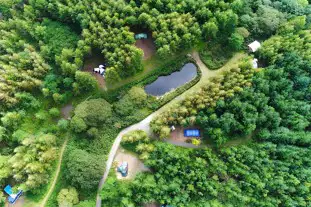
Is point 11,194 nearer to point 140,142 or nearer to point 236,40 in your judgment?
point 140,142

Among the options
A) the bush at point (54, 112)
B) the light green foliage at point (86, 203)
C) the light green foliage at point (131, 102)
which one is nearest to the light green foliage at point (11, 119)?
the bush at point (54, 112)

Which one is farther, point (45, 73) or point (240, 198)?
point (45, 73)

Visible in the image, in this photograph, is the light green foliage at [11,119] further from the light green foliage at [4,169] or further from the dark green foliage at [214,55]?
the dark green foliage at [214,55]

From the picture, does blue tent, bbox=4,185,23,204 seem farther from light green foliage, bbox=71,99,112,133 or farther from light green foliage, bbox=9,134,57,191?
light green foliage, bbox=71,99,112,133

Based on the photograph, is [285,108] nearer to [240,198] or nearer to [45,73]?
[240,198]

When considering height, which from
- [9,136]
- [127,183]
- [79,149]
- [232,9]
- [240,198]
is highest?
[232,9]

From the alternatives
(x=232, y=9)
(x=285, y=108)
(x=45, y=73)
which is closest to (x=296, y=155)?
(x=285, y=108)
